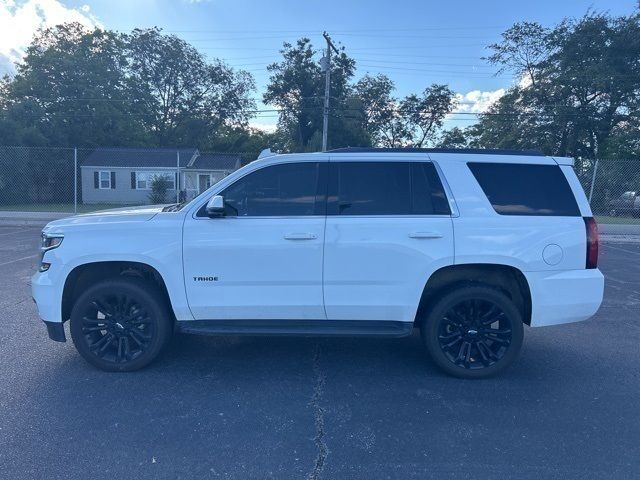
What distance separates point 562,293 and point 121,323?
3982 millimetres

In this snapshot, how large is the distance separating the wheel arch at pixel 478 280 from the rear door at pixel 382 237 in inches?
7.7

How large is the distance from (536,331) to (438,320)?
2222 millimetres

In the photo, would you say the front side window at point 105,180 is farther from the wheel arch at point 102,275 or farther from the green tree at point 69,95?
the wheel arch at point 102,275

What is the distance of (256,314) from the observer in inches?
175

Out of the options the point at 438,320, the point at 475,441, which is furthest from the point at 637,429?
the point at 438,320

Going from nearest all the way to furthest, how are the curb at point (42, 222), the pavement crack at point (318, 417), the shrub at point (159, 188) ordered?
1. the pavement crack at point (318, 417)
2. the curb at point (42, 222)
3. the shrub at point (159, 188)

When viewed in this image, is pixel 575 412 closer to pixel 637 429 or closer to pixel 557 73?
pixel 637 429

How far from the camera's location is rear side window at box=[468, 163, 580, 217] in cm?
443

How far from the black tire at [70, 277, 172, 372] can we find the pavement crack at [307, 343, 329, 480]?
56.4 inches

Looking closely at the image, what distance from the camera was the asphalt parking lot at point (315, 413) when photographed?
3152mm

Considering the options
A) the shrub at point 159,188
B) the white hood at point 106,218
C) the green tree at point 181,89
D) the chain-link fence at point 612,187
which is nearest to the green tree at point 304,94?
the green tree at point 181,89

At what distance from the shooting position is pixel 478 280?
4.56 m

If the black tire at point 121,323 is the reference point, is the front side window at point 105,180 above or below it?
above

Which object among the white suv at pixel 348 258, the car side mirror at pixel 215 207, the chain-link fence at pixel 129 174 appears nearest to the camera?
the car side mirror at pixel 215 207
